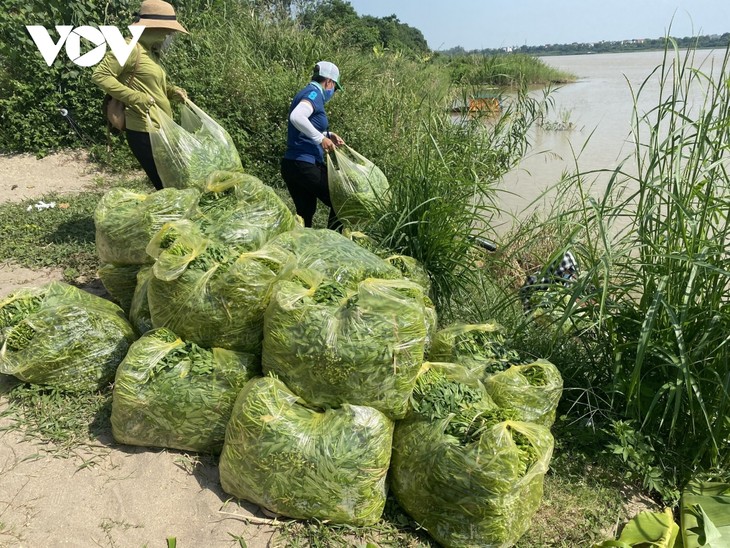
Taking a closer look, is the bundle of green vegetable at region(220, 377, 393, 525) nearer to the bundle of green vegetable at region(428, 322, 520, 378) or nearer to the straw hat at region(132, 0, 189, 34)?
the bundle of green vegetable at region(428, 322, 520, 378)

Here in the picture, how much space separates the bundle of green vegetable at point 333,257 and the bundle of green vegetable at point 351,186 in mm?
1080

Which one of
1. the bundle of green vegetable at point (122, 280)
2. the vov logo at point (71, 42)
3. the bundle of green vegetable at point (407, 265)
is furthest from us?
the vov logo at point (71, 42)

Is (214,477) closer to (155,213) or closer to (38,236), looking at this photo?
(155,213)

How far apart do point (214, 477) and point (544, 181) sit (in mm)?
6973

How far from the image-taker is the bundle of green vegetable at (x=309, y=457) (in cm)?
176

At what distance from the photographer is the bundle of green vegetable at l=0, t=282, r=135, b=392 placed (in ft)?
7.40

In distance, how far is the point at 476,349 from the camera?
224 centimetres

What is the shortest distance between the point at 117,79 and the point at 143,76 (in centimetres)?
15

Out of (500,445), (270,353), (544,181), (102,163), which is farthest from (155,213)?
(544,181)

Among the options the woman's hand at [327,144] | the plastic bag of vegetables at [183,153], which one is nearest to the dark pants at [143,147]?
the plastic bag of vegetables at [183,153]

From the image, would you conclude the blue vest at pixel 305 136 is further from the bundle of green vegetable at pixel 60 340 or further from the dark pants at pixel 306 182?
the bundle of green vegetable at pixel 60 340

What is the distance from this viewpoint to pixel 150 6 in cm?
322

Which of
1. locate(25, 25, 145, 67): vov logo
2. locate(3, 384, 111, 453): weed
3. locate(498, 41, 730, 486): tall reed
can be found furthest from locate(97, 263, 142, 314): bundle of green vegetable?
locate(25, 25, 145, 67): vov logo

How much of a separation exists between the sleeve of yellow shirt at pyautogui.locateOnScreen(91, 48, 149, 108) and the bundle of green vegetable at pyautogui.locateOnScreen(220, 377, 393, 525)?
89.9 inches
